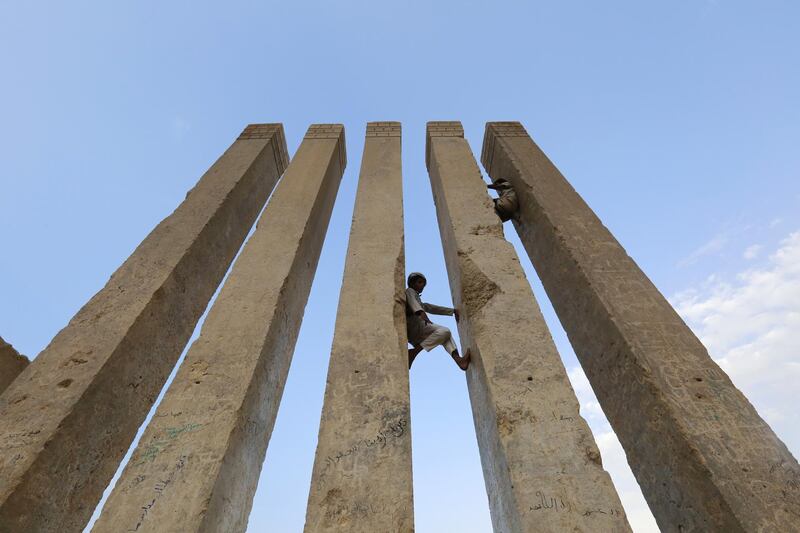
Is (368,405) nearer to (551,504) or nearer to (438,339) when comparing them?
(551,504)

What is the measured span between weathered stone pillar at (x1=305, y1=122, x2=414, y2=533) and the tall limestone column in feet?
5.12

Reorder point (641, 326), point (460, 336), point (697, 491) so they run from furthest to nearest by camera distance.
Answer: point (460, 336) → point (641, 326) → point (697, 491)

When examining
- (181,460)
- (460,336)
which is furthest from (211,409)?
(460,336)

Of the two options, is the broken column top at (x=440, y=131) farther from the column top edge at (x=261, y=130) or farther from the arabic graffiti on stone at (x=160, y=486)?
the arabic graffiti on stone at (x=160, y=486)

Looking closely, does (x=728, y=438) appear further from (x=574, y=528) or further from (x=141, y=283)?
(x=141, y=283)

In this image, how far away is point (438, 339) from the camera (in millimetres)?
4266

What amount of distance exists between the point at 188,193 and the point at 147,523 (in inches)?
148

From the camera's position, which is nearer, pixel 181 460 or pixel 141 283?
pixel 181 460

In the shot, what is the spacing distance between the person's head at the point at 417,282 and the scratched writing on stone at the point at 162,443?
94.7 inches

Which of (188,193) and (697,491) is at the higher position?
(188,193)

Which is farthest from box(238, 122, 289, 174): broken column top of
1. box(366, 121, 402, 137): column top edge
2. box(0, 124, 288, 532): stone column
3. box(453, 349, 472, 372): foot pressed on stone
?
box(453, 349, 472, 372): foot pressed on stone

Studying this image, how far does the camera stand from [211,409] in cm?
323

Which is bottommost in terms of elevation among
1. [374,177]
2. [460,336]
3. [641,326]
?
[641,326]

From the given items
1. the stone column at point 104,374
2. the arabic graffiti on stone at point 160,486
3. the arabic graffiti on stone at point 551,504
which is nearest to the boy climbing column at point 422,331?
the arabic graffiti on stone at point 551,504
